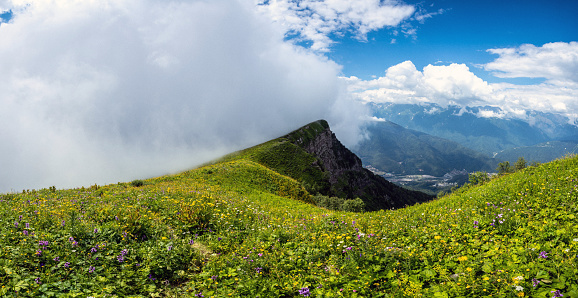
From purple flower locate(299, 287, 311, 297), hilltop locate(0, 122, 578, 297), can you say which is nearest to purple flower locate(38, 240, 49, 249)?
hilltop locate(0, 122, 578, 297)

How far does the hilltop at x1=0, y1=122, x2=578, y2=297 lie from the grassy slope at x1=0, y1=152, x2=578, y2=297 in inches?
1.3

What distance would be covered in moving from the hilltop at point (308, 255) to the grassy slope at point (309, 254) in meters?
0.03

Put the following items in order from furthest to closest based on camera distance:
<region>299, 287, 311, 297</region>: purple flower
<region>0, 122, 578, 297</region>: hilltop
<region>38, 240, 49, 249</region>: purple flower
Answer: <region>38, 240, 49, 249</region>: purple flower, <region>299, 287, 311, 297</region>: purple flower, <region>0, 122, 578, 297</region>: hilltop

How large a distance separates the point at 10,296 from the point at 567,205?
15.0 m

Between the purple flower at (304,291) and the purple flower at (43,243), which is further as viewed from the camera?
the purple flower at (43,243)

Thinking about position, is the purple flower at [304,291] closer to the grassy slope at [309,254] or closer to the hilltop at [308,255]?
the hilltop at [308,255]

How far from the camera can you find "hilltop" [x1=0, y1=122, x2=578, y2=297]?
215 inches

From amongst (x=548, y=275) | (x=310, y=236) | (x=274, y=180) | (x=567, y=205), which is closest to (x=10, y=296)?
(x=310, y=236)

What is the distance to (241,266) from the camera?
7.34m

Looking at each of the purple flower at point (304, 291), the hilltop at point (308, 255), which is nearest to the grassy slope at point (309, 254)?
the hilltop at point (308, 255)

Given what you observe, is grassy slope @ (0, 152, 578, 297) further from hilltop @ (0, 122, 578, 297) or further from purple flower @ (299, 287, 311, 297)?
purple flower @ (299, 287, 311, 297)

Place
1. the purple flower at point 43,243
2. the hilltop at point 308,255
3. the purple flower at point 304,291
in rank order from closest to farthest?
1. the hilltop at point 308,255
2. the purple flower at point 304,291
3. the purple flower at point 43,243

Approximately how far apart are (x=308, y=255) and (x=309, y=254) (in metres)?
0.13

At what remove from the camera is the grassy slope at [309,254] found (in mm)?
5484
